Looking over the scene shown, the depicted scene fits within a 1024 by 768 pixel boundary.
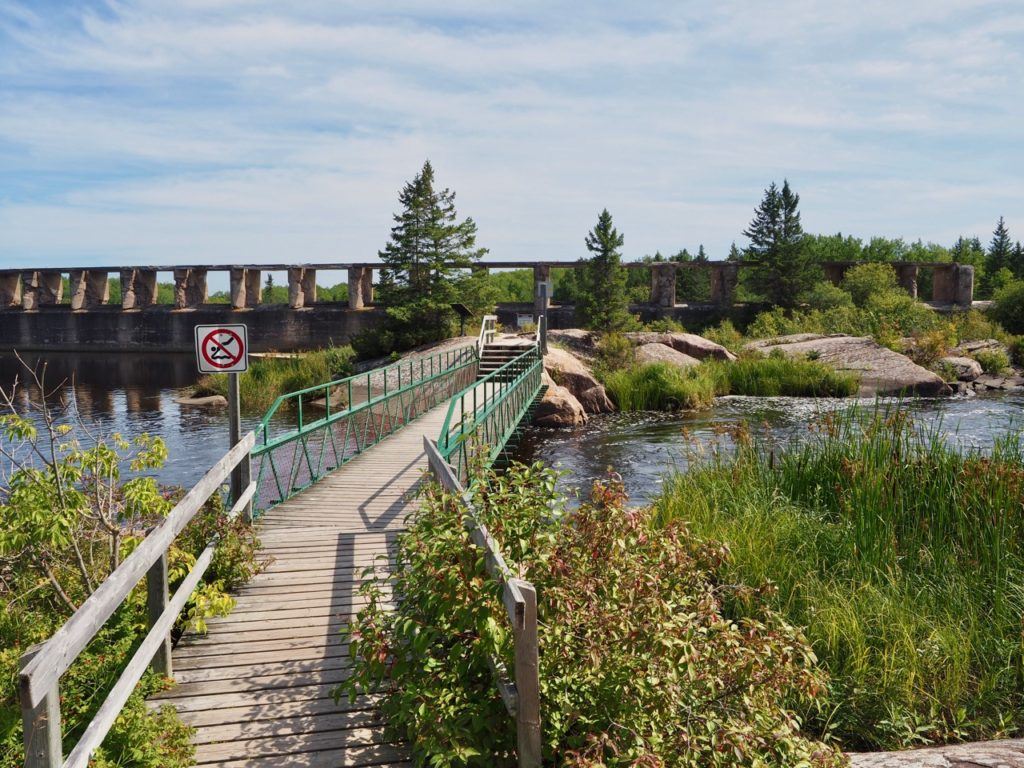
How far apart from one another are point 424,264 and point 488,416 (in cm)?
1802

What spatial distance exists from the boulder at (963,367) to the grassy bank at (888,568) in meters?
21.5

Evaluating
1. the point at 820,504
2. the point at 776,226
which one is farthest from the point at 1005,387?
the point at 820,504

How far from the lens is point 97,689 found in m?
4.48

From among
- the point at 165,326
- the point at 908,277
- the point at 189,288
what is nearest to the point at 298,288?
the point at 189,288

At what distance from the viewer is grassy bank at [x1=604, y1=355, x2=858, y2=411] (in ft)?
80.4

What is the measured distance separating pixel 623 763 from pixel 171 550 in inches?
146

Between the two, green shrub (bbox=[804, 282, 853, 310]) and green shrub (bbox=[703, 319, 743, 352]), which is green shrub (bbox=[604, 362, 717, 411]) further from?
green shrub (bbox=[804, 282, 853, 310])

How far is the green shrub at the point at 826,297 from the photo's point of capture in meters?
39.7

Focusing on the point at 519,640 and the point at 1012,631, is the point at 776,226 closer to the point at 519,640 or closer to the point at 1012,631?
the point at 1012,631

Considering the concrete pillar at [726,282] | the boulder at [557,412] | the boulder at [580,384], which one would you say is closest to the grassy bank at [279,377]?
the boulder at [580,384]

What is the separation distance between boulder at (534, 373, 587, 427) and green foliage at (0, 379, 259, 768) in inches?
602

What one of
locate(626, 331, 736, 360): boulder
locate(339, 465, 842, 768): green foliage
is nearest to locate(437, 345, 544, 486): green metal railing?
locate(339, 465, 842, 768): green foliage

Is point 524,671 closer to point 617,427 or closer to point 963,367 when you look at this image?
point 617,427

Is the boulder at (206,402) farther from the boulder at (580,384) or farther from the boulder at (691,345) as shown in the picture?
the boulder at (691,345)
